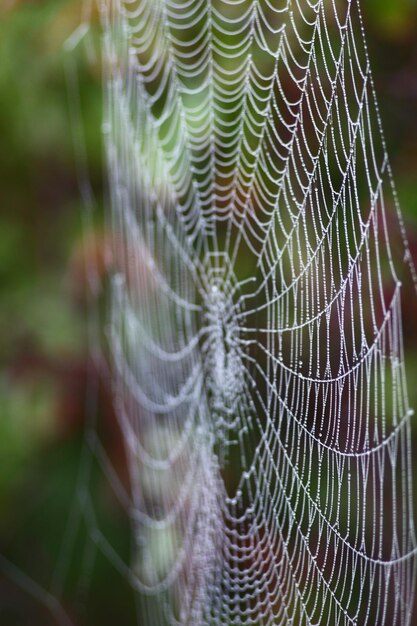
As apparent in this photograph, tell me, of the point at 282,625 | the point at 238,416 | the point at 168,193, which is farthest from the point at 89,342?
the point at 282,625

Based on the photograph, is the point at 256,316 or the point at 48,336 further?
the point at 48,336

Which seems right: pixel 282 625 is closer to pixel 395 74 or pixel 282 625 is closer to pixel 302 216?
pixel 302 216

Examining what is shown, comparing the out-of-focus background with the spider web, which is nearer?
the spider web

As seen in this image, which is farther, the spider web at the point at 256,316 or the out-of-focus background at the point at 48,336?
the out-of-focus background at the point at 48,336
